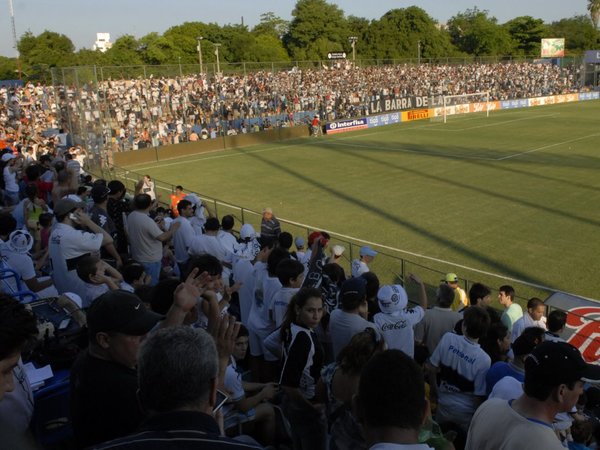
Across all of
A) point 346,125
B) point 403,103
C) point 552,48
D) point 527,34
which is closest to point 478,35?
point 527,34

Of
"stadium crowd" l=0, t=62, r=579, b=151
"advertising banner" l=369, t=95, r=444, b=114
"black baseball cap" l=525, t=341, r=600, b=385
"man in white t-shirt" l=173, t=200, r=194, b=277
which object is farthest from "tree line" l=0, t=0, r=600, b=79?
"black baseball cap" l=525, t=341, r=600, b=385

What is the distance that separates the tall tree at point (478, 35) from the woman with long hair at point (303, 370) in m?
106

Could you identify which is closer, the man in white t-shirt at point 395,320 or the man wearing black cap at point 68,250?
the man in white t-shirt at point 395,320

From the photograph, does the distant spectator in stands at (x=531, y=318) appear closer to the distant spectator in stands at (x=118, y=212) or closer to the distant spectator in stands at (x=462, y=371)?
the distant spectator in stands at (x=462, y=371)

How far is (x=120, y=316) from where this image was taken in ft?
9.77

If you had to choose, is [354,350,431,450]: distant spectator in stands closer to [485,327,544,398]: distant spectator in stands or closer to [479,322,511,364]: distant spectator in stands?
[485,327,544,398]: distant spectator in stands

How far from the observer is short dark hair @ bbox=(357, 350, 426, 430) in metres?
2.38

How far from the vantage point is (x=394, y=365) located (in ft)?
8.13

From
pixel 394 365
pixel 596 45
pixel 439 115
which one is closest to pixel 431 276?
pixel 394 365

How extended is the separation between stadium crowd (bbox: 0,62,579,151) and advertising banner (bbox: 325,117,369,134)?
2106mm

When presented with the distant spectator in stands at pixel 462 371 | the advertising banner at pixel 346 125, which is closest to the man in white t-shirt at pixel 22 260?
the distant spectator in stands at pixel 462 371

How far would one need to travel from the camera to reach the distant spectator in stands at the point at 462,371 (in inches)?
191

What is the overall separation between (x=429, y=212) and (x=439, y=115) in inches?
1318

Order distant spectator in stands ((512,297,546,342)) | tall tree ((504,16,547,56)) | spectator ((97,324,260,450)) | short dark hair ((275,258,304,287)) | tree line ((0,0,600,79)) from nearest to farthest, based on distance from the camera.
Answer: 1. spectator ((97,324,260,450))
2. short dark hair ((275,258,304,287))
3. distant spectator in stands ((512,297,546,342))
4. tree line ((0,0,600,79))
5. tall tree ((504,16,547,56))
